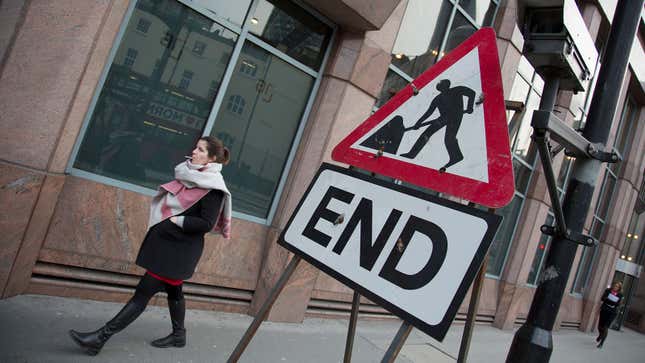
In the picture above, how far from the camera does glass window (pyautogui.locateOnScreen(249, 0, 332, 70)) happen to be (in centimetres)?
493

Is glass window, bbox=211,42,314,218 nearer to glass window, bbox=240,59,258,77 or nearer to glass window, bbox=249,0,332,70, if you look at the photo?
glass window, bbox=240,59,258,77

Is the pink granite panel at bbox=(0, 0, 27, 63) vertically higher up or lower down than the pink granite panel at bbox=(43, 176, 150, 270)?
higher up

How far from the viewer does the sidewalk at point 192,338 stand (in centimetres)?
309

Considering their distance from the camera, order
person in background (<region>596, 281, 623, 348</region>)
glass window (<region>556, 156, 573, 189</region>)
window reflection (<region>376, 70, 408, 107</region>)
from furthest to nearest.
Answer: glass window (<region>556, 156, 573, 189</region>) → person in background (<region>596, 281, 623, 348</region>) → window reflection (<region>376, 70, 408, 107</region>)

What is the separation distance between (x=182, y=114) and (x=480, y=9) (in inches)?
224

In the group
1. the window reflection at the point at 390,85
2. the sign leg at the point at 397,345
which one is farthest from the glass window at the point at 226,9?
the sign leg at the point at 397,345

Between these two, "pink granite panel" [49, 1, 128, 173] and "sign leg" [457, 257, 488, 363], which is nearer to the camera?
"sign leg" [457, 257, 488, 363]

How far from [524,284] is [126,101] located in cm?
916

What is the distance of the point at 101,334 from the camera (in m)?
3.09

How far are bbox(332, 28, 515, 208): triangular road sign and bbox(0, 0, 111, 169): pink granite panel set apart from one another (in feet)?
8.80

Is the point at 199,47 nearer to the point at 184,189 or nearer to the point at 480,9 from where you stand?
the point at 184,189

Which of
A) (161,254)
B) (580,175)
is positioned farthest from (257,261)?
(580,175)

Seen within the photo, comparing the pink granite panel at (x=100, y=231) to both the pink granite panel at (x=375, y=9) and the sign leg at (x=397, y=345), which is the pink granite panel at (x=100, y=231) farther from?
the sign leg at (x=397, y=345)

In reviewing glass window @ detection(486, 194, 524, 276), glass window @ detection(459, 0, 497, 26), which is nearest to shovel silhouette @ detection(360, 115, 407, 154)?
glass window @ detection(459, 0, 497, 26)
